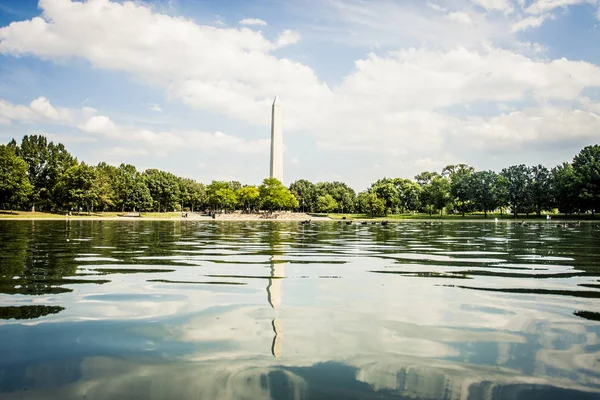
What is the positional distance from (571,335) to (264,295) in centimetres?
510

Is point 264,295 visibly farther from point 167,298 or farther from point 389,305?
point 389,305

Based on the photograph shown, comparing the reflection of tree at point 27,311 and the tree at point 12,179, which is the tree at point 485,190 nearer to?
the tree at point 12,179

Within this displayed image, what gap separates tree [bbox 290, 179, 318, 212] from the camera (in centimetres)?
15212

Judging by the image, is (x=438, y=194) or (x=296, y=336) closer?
(x=296, y=336)

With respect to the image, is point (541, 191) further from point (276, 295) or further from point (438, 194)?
point (276, 295)

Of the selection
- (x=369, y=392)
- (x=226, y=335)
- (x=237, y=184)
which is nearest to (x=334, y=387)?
(x=369, y=392)

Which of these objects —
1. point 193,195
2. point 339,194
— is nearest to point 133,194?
point 193,195

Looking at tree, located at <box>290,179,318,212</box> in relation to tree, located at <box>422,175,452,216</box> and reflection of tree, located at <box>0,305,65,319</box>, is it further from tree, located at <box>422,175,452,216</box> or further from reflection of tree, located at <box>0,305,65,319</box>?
reflection of tree, located at <box>0,305,65,319</box>

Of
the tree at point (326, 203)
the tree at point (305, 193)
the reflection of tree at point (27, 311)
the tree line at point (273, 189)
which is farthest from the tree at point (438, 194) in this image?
the reflection of tree at point (27, 311)

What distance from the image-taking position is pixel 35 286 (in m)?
9.27

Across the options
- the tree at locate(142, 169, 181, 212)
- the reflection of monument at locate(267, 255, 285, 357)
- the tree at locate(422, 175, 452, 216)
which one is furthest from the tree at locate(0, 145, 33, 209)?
the tree at locate(422, 175, 452, 216)

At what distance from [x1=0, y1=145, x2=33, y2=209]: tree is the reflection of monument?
88145mm

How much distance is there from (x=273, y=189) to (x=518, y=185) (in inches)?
2292

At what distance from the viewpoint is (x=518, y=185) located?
103m
